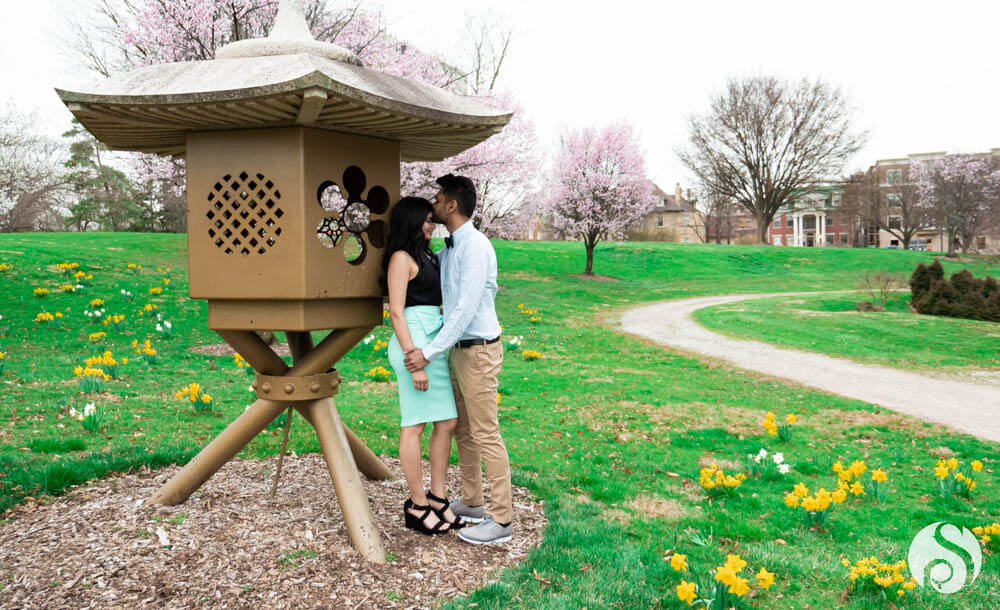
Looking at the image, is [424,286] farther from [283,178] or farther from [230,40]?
[230,40]

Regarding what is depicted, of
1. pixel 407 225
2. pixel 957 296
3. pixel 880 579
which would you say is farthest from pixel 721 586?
pixel 957 296

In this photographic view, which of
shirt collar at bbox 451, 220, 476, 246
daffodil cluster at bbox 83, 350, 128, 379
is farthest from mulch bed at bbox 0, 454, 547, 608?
daffodil cluster at bbox 83, 350, 128, 379

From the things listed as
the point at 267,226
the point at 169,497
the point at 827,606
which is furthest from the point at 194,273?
the point at 827,606

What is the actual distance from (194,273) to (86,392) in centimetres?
420

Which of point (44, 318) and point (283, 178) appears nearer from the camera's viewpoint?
point (283, 178)

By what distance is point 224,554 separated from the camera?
3273 millimetres

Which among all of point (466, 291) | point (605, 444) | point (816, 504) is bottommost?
point (605, 444)

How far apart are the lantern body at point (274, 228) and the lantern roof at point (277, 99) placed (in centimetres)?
12

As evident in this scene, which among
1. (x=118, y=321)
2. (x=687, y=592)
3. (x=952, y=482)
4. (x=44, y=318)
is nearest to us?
(x=687, y=592)

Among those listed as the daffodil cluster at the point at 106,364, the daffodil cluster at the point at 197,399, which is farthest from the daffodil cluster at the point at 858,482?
the daffodil cluster at the point at 106,364

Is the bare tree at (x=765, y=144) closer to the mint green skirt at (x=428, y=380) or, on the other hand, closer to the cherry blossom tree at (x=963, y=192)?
the cherry blossom tree at (x=963, y=192)

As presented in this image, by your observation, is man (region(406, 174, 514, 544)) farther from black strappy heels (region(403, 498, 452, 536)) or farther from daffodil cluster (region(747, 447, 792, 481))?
daffodil cluster (region(747, 447, 792, 481))

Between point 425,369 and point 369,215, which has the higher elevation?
point 369,215

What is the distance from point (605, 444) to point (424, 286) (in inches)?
129
